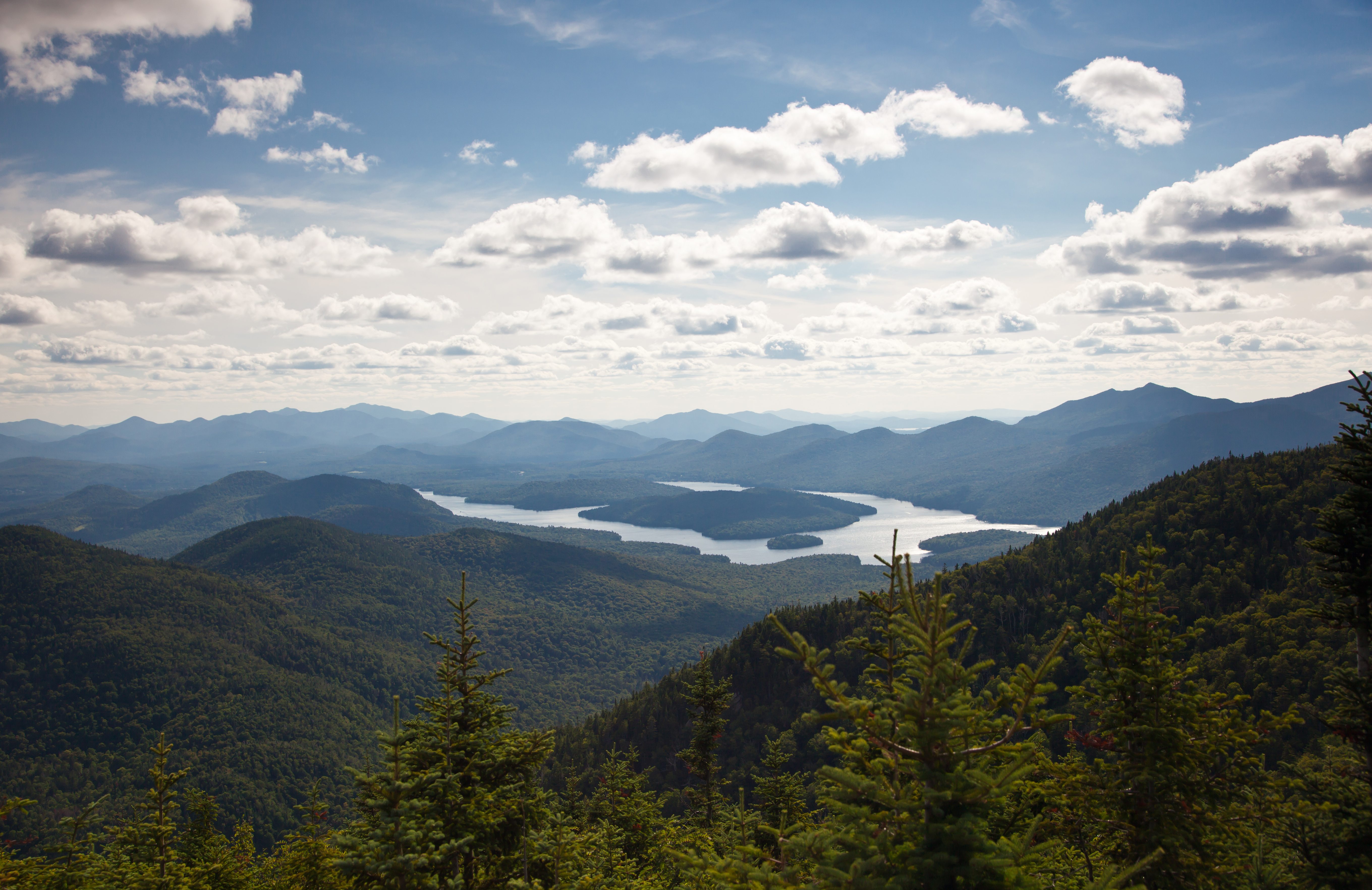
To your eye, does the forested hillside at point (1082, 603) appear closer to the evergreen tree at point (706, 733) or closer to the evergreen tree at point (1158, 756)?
the evergreen tree at point (706, 733)

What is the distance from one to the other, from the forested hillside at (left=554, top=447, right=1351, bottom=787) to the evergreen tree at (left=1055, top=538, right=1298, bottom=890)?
82.7 meters

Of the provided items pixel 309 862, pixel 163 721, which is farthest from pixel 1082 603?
pixel 163 721

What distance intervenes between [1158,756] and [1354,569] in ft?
26.1

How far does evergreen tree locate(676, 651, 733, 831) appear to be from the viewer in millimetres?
43094

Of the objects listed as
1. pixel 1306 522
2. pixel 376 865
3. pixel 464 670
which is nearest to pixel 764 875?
pixel 376 865

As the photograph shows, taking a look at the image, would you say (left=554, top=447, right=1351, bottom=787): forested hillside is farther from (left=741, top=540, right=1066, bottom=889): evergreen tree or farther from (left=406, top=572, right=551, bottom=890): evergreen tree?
(left=741, top=540, right=1066, bottom=889): evergreen tree

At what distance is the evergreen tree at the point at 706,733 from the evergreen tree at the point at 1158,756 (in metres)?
26.2

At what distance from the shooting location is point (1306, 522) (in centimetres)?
10988

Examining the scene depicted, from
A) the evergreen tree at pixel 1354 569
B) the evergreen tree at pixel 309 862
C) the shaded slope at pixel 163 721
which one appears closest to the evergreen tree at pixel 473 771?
the evergreen tree at pixel 309 862

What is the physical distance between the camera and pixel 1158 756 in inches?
693

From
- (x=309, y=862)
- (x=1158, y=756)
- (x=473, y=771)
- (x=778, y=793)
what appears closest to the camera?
(x=473, y=771)

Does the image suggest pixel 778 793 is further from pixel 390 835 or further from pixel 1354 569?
pixel 390 835

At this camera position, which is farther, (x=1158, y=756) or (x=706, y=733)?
(x=706, y=733)

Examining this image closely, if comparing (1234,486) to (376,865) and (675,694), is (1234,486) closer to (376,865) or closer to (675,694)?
(675,694)
